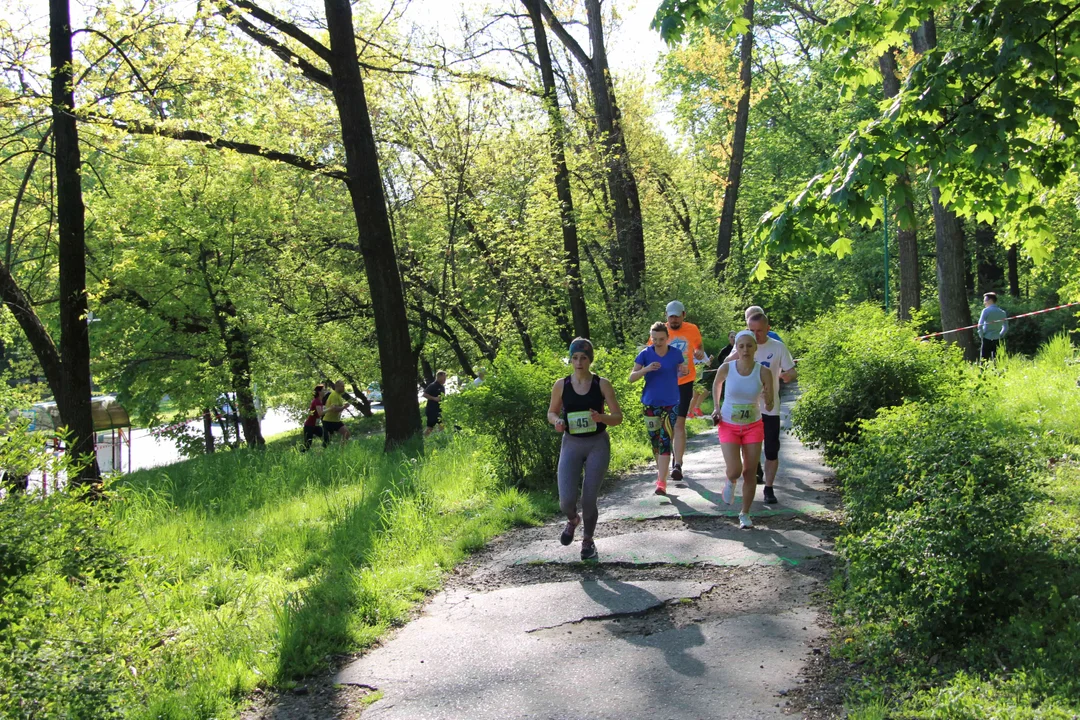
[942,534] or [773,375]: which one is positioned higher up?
[773,375]

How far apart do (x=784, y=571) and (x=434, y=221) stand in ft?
57.9

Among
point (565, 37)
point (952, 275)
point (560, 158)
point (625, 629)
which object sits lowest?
point (625, 629)

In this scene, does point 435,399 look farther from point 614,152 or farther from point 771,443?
point 771,443

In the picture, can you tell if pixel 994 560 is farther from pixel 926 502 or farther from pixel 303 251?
pixel 303 251

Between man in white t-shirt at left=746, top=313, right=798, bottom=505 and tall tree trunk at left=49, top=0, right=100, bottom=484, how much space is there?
790 centimetres

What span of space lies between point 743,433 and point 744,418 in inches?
6.0

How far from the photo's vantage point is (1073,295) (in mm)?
16000

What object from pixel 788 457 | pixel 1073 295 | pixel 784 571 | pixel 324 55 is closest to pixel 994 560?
pixel 784 571

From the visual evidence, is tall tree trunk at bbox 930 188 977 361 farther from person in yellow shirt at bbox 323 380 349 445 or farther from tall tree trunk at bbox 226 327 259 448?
tall tree trunk at bbox 226 327 259 448

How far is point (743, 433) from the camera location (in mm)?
7953

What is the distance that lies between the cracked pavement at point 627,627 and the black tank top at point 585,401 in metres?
1.08

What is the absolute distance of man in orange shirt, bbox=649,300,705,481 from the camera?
33.0 feet

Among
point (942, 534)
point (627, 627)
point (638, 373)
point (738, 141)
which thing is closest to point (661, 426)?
point (638, 373)

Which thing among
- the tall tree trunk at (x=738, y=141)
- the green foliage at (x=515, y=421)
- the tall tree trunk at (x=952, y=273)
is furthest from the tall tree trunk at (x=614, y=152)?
the green foliage at (x=515, y=421)
